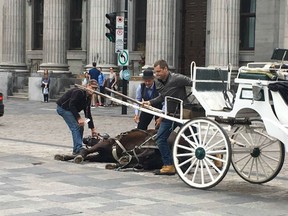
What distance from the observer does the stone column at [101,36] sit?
28391mm

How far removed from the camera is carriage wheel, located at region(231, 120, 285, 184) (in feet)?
31.7

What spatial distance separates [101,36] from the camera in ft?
93.5

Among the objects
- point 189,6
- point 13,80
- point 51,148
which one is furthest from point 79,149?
point 13,80

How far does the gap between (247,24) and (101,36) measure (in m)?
6.05

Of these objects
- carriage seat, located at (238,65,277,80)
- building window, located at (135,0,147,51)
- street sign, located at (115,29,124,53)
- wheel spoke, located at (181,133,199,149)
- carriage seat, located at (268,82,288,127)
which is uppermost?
building window, located at (135,0,147,51)

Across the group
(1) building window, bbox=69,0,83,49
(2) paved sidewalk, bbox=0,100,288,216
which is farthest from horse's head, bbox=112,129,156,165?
(1) building window, bbox=69,0,83,49

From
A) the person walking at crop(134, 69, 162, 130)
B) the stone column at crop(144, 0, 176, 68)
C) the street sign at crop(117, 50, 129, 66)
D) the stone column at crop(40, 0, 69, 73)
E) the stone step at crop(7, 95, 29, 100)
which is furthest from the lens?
the stone step at crop(7, 95, 29, 100)

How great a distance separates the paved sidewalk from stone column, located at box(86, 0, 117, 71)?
15394mm

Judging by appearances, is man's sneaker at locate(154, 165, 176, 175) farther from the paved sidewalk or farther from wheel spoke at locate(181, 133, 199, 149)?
wheel spoke at locate(181, 133, 199, 149)

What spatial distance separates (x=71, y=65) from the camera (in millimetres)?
34156

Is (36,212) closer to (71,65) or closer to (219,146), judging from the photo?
(219,146)

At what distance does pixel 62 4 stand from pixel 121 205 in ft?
78.9

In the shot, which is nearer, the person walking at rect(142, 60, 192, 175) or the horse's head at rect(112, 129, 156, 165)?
the person walking at rect(142, 60, 192, 175)

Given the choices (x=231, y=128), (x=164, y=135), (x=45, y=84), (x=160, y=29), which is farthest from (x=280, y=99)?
(x=45, y=84)
